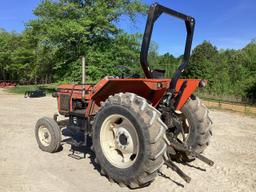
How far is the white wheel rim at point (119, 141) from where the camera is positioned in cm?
393

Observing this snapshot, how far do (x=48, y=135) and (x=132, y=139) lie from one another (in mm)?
2385

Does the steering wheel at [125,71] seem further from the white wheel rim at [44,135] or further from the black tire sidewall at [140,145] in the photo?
the white wheel rim at [44,135]

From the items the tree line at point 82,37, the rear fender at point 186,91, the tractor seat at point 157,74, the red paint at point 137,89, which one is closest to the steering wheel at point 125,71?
the red paint at point 137,89

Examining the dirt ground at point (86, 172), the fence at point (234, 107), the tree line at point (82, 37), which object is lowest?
the dirt ground at point (86, 172)

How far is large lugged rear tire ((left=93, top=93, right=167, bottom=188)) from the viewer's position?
141 inches

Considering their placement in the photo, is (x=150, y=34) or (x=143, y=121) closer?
(x=143, y=121)

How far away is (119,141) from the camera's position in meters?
4.12

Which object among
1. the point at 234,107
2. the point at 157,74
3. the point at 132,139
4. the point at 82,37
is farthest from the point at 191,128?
the point at 82,37

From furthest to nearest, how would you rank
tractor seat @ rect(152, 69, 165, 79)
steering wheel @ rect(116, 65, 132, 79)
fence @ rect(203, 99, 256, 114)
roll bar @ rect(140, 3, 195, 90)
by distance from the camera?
fence @ rect(203, 99, 256, 114)
steering wheel @ rect(116, 65, 132, 79)
tractor seat @ rect(152, 69, 165, 79)
roll bar @ rect(140, 3, 195, 90)

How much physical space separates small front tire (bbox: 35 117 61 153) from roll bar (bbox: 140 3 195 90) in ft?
7.44

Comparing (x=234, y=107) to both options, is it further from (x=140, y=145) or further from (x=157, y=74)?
(x=140, y=145)

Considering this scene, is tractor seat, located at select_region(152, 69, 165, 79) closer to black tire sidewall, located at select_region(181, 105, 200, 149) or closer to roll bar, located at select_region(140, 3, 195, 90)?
roll bar, located at select_region(140, 3, 195, 90)

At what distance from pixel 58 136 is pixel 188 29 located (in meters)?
3.06

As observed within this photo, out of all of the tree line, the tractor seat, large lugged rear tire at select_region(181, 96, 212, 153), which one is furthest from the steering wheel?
the tree line
